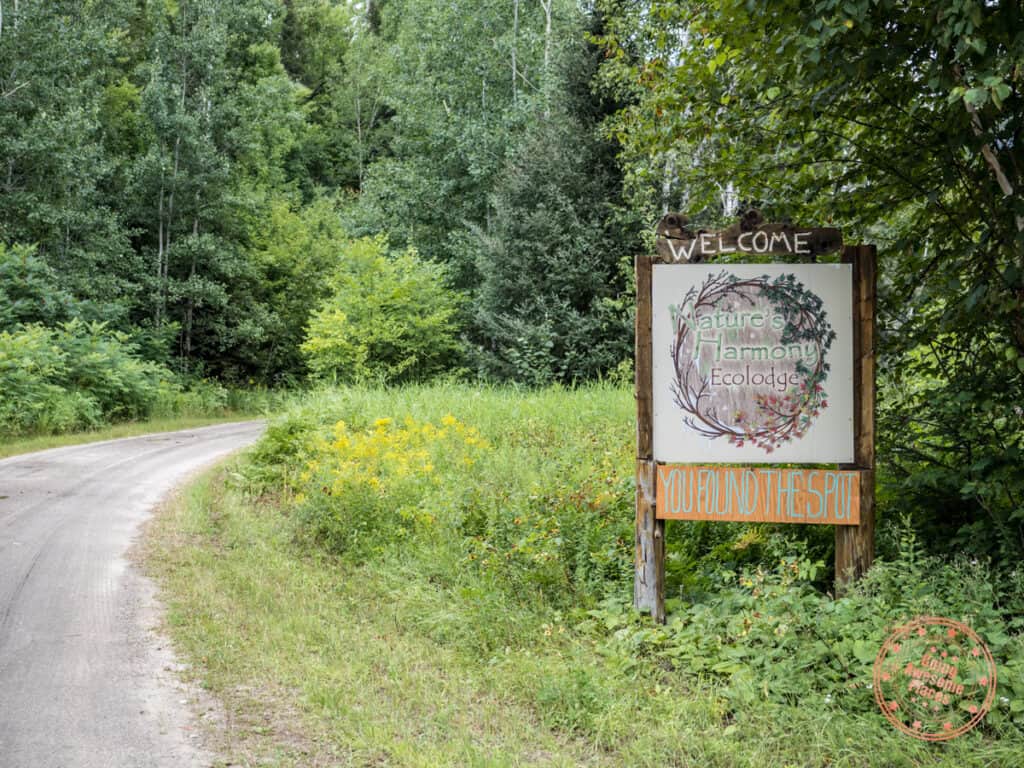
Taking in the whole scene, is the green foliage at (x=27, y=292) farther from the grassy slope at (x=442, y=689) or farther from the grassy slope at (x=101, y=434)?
the grassy slope at (x=442, y=689)

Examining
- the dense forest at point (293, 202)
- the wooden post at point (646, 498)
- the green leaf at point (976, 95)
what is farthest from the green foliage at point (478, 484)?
the dense forest at point (293, 202)

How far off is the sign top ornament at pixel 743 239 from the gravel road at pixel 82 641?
4.00m

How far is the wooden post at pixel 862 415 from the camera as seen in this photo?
529cm

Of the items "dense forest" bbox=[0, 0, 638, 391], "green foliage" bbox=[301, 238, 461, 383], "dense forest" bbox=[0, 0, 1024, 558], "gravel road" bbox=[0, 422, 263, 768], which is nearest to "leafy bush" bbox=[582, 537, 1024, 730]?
"dense forest" bbox=[0, 0, 1024, 558]

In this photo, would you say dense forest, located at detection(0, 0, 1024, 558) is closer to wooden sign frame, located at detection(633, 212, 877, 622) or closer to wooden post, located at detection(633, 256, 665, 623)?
wooden sign frame, located at detection(633, 212, 877, 622)

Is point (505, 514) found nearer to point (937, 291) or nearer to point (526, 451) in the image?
point (526, 451)

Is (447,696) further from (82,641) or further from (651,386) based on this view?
(82,641)

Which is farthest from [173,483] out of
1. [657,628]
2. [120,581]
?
[657,628]

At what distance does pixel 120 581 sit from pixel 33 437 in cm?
1177

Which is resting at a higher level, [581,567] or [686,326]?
[686,326]

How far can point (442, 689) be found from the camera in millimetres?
4949

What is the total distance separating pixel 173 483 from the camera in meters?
12.9

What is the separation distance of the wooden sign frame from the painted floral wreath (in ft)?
0.67

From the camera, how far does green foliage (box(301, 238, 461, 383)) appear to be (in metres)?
20.1
